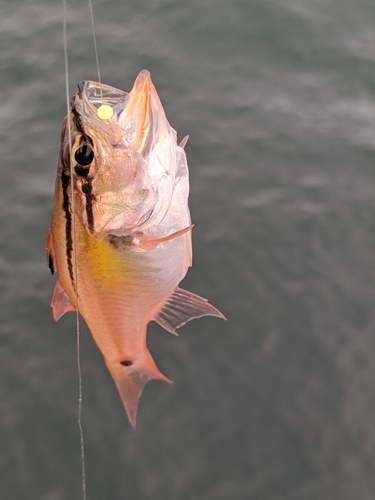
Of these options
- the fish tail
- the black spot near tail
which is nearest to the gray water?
the fish tail

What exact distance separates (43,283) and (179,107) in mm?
2210

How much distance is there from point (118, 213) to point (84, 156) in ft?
0.94

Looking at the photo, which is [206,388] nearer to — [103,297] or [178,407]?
[178,407]

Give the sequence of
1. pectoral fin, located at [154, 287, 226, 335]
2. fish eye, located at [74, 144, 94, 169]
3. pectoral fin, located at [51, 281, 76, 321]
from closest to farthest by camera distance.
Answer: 1. fish eye, located at [74, 144, 94, 169]
2. pectoral fin, located at [51, 281, 76, 321]
3. pectoral fin, located at [154, 287, 226, 335]

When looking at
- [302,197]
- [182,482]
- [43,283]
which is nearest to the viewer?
[182,482]

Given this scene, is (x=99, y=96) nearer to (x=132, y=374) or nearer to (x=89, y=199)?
(x=89, y=199)

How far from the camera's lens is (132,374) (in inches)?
119

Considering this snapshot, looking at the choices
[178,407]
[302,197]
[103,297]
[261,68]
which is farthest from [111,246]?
[261,68]

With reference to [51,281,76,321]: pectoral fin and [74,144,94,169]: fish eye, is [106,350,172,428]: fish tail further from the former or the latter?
[74,144,94,169]: fish eye

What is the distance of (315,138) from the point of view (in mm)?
5000

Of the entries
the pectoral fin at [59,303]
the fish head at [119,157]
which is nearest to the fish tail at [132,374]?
the pectoral fin at [59,303]

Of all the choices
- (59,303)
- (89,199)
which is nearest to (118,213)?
(89,199)

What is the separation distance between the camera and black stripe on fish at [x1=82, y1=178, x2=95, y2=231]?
233 cm

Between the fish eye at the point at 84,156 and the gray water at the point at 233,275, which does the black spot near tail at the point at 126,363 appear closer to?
the gray water at the point at 233,275
